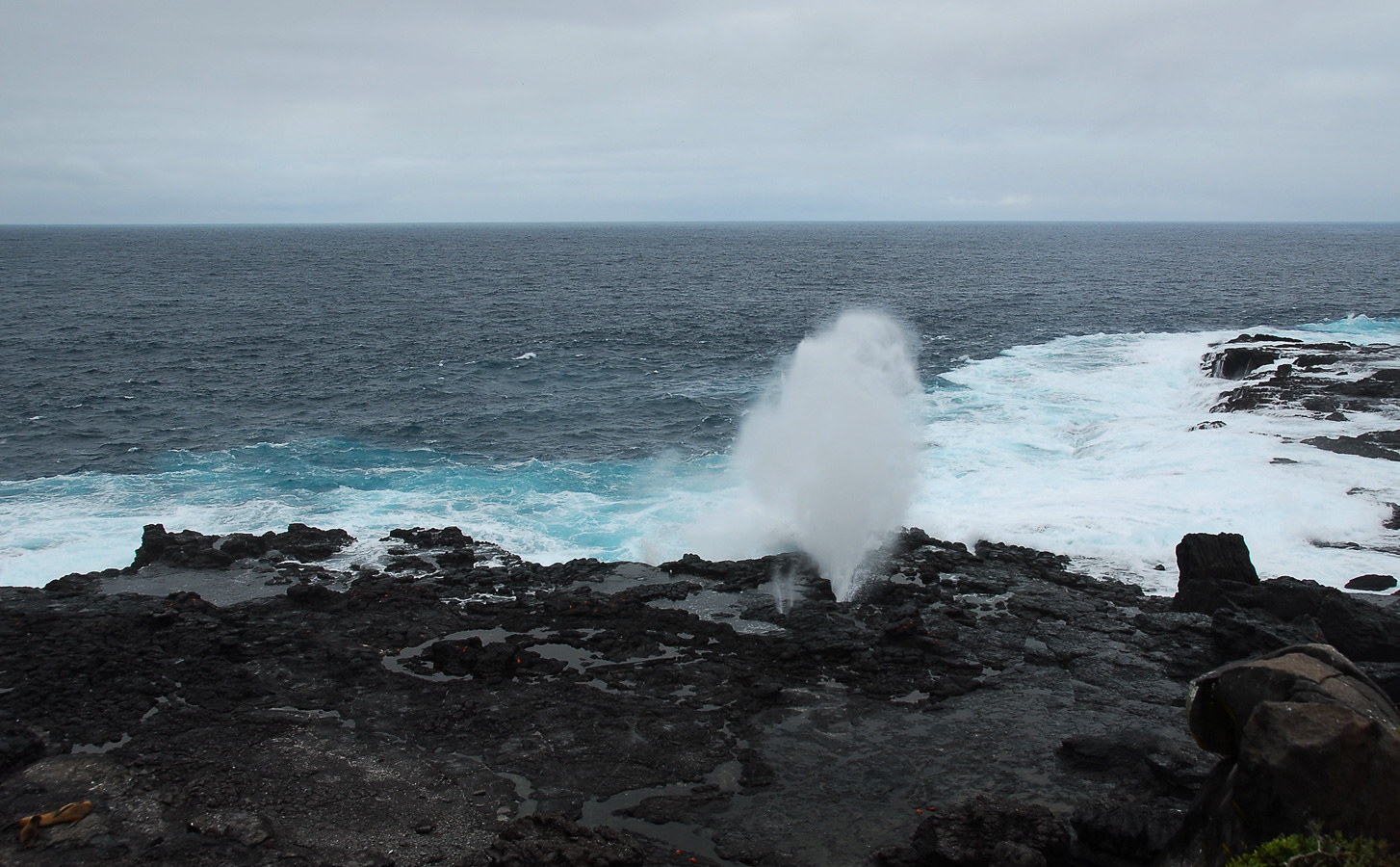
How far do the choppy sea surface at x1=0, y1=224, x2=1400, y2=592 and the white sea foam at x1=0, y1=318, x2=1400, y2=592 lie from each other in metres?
0.13

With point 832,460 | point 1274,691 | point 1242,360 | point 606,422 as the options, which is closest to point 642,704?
point 1274,691

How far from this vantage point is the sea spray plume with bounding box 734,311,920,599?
1141 inches

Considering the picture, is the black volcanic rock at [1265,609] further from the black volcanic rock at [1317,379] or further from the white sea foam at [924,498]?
the black volcanic rock at [1317,379]

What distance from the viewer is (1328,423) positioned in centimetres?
3769

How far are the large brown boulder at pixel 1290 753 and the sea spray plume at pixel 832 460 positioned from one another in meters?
13.2

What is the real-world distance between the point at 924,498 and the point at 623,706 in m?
17.5

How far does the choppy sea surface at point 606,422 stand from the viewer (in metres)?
29.9

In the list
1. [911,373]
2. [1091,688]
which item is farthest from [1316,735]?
[911,373]

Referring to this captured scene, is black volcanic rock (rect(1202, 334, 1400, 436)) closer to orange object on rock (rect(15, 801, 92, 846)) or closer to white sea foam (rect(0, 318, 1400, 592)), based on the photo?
white sea foam (rect(0, 318, 1400, 592))

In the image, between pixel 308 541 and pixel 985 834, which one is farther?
pixel 308 541

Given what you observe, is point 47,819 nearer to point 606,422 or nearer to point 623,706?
point 623,706

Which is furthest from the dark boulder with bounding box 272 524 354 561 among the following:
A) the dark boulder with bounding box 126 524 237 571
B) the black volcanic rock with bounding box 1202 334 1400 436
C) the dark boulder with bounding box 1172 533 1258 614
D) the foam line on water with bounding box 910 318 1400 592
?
the black volcanic rock with bounding box 1202 334 1400 436

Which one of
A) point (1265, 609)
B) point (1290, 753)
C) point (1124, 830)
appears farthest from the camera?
point (1265, 609)

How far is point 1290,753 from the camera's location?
11.1 m
